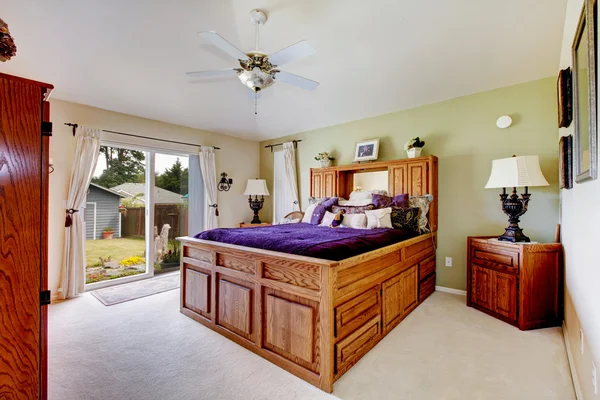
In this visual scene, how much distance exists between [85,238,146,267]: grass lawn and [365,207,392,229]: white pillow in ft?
11.8

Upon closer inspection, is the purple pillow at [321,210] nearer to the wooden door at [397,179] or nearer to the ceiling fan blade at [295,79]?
the wooden door at [397,179]

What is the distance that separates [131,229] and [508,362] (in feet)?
16.0

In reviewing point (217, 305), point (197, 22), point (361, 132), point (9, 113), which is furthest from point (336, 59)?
point (217, 305)

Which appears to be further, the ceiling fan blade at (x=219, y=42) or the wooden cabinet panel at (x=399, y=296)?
the wooden cabinet panel at (x=399, y=296)

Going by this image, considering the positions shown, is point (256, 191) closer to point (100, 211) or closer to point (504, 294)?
point (100, 211)

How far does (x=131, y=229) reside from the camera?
4246 millimetres

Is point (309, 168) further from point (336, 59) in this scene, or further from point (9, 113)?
point (9, 113)

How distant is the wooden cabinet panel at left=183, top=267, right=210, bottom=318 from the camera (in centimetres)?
262

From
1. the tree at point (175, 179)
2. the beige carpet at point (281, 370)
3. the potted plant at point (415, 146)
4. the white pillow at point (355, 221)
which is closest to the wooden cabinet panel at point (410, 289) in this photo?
the beige carpet at point (281, 370)

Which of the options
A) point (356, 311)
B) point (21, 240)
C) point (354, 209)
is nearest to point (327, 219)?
point (354, 209)

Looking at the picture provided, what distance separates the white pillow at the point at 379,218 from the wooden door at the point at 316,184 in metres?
1.48

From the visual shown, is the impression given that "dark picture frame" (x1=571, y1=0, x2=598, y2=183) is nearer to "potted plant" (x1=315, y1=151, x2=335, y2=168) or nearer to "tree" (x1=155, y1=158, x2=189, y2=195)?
A: "potted plant" (x1=315, y1=151, x2=335, y2=168)

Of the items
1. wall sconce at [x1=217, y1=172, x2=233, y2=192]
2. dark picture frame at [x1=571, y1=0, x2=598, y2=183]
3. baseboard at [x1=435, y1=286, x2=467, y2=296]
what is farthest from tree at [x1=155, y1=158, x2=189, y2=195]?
dark picture frame at [x1=571, y1=0, x2=598, y2=183]

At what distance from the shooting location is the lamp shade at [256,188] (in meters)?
5.27
